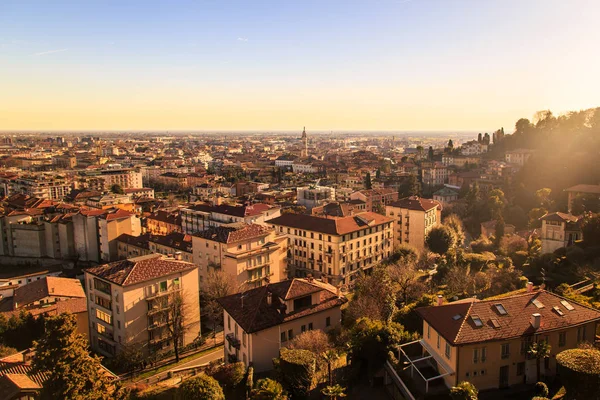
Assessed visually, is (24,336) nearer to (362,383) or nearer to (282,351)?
(282,351)

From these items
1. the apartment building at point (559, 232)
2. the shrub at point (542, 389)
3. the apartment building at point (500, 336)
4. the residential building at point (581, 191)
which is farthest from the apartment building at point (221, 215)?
the shrub at point (542, 389)

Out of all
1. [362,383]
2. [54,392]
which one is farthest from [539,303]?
[54,392]

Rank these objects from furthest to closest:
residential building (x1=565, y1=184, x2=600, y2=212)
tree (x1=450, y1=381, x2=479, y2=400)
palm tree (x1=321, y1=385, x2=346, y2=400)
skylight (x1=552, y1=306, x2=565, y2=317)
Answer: residential building (x1=565, y1=184, x2=600, y2=212)
skylight (x1=552, y1=306, x2=565, y2=317)
palm tree (x1=321, y1=385, x2=346, y2=400)
tree (x1=450, y1=381, x2=479, y2=400)

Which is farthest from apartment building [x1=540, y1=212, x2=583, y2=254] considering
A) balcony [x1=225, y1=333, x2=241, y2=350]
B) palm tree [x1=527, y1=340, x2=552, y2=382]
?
balcony [x1=225, y1=333, x2=241, y2=350]

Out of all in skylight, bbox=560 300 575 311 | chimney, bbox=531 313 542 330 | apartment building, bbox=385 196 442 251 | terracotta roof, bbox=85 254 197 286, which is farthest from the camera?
→ apartment building, bbox=385 196 442 251

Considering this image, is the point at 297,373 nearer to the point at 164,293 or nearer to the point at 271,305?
the point at 271,305

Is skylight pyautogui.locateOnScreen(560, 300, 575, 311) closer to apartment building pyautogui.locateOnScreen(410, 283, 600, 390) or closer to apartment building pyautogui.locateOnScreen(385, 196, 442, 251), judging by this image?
apartment building pyautogui.locateOnScreen(410, 283, 600, 390)

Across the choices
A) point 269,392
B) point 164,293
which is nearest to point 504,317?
point 269,392
